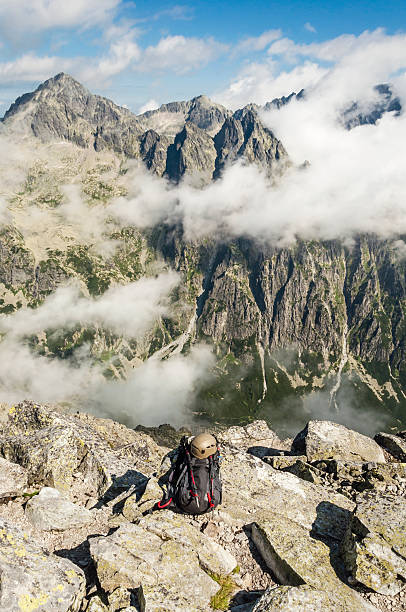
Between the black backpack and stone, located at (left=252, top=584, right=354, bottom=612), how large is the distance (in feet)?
20.2

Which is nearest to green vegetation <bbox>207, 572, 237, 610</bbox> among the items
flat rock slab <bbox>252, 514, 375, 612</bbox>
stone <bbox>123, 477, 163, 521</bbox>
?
flat rock slab <bbox>252, 514, 375, 612</bbox>

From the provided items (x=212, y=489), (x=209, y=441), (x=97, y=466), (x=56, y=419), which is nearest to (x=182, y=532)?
(x=212, y=489)

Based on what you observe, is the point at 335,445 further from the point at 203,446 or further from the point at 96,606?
the point at 96,606

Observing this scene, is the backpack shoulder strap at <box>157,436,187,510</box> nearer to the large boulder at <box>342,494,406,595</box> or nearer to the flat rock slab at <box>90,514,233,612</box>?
the flat rock slab at <box>90,514,233,612</box>

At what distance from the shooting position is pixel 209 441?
16391mm

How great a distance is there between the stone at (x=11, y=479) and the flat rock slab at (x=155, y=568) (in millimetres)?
9145

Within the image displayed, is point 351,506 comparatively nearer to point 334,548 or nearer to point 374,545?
point 334,548

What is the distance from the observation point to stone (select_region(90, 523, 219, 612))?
10.6m

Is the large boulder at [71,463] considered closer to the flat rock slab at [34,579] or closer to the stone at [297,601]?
the flat rock slab at [34,579]

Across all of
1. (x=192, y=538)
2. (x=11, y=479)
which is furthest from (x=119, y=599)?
(x=11, y=479)

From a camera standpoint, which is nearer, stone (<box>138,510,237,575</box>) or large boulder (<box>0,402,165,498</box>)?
stone (<box>138,510,237,575</box>)

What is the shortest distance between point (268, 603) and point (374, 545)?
242 inches

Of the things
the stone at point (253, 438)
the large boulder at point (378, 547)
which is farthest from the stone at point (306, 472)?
the stone at point (253, 438)

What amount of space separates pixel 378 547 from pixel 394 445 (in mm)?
23875
